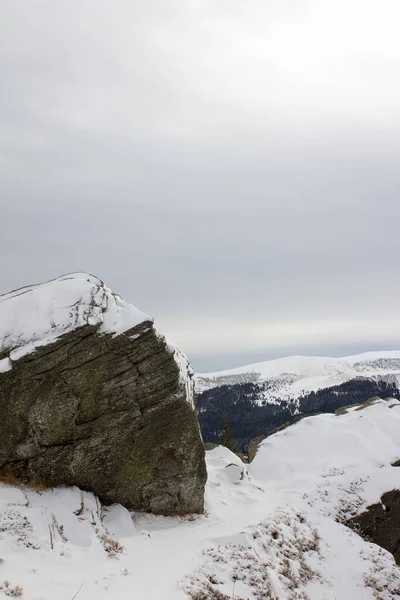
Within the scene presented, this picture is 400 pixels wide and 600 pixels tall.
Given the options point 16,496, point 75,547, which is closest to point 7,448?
point 16,496

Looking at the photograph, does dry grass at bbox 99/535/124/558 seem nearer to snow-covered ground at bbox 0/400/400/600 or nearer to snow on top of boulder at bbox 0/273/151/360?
snow-covered ground at bbox 0/400/400/600

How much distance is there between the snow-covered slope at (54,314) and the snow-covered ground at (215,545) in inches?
234

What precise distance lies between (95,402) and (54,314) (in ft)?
14.5

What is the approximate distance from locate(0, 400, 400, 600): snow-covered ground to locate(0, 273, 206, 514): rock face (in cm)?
110

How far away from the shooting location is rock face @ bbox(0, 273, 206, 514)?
17.1 meters

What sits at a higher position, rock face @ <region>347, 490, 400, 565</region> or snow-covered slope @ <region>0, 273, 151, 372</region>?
snow-covered slope @ <region>0, 273, 151, 372</region>

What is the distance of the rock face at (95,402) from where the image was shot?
56.0ft

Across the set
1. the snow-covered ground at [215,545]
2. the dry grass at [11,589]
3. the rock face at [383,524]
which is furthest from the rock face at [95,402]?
the rock face at [383,524]

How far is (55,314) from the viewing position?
722 inches

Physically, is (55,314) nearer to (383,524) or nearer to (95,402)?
(95,402)

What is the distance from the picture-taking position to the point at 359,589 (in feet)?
55.6

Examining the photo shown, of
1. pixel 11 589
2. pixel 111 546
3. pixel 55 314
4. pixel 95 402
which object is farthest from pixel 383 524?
pixel 55 314

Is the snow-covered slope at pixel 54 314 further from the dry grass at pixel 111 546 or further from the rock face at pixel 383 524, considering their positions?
the rock face at pixel 383 524

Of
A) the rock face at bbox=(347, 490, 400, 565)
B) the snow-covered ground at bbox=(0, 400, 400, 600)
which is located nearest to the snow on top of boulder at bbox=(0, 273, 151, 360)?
the snow-covered ground at bbox=(0, 400, 400, 600)
